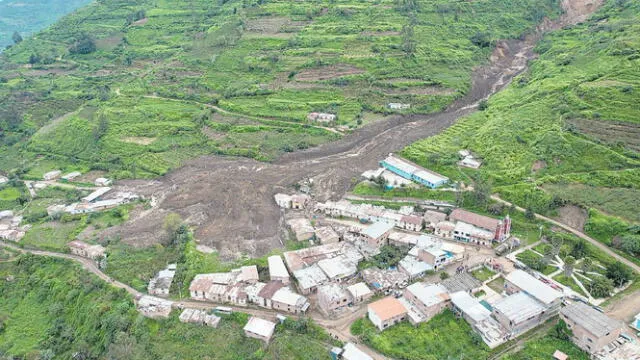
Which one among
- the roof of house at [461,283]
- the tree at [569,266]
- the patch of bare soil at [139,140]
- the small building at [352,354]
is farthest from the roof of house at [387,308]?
the patch of bare soil at [139,140]

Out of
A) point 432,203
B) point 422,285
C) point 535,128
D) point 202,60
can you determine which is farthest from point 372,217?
point 202,60

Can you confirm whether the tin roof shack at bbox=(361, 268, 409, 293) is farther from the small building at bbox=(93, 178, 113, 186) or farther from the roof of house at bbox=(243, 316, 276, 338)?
the small building at bbox=(93, 178, 113, 186)

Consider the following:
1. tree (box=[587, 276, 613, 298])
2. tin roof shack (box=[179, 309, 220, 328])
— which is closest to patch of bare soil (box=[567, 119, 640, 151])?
tree (box=[587, 276, 613, 298])

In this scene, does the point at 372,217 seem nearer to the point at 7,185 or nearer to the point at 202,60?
the point at 7,185

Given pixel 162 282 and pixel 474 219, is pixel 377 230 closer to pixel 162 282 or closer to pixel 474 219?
pixel 474 219

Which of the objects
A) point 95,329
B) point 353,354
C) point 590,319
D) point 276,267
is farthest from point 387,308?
point 95,329
